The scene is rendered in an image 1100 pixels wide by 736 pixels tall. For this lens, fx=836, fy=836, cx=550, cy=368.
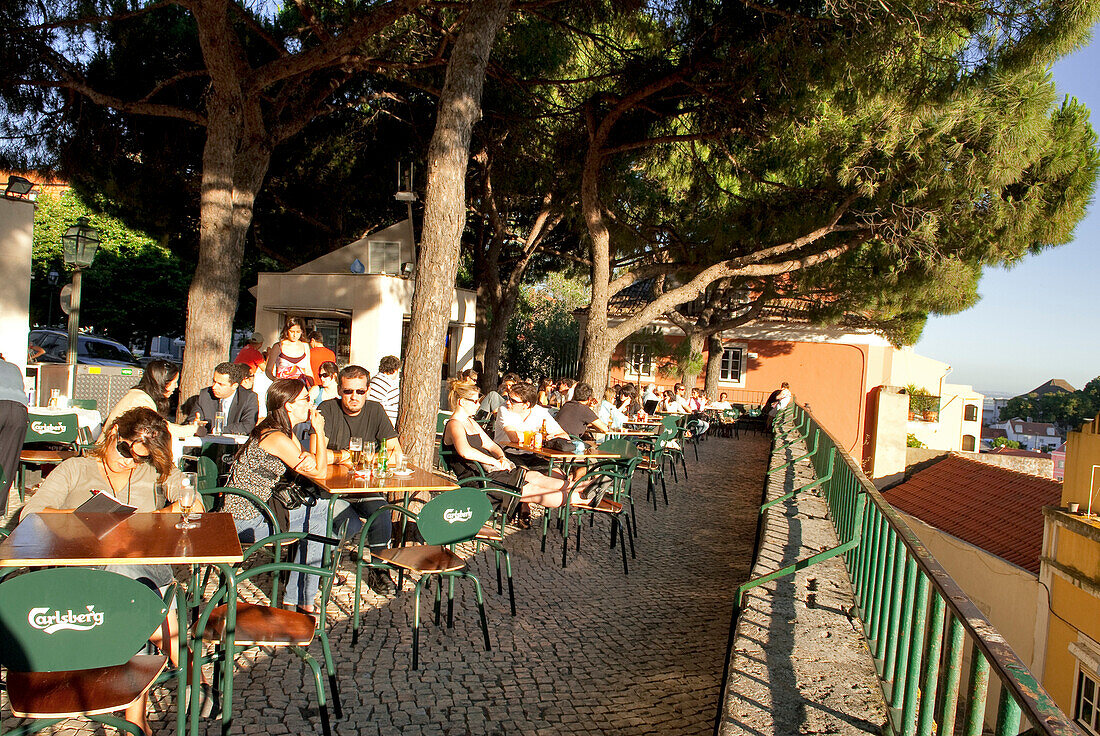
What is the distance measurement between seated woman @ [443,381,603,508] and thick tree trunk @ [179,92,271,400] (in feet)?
12.8

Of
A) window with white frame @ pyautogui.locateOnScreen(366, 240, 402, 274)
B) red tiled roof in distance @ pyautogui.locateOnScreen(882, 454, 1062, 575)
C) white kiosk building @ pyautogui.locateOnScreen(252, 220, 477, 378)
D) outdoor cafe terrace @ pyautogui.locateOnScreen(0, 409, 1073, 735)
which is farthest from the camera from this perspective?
red tiled roof in distance @ pyautogui.locateOnScreen(882, 454, 1062, 575)

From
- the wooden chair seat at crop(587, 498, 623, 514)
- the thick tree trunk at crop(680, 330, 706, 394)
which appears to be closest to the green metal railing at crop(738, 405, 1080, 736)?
the wooden chair seat at crop(587, 498, 623, 514)

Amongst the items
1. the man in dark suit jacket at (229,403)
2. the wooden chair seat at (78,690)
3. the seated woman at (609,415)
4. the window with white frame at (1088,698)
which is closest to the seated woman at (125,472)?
the wooden chair seat at (78,690)

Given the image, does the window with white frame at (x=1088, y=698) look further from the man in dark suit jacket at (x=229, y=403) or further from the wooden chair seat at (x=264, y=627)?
the wooden chair seat at (x=264, y=627)

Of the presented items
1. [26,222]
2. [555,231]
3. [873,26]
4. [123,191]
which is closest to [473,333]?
[555,231]

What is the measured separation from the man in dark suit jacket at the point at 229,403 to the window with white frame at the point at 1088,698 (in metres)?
11.2

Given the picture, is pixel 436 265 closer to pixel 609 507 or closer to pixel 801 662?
pixel 609 507

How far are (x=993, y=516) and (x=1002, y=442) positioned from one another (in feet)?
93.8

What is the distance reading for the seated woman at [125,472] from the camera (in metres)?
3.67

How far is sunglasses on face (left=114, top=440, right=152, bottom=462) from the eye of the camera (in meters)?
3.75

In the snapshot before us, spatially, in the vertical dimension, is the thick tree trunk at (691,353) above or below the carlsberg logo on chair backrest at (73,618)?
above

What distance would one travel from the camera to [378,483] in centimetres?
472

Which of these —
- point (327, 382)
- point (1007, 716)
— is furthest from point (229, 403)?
point (1007, 716)

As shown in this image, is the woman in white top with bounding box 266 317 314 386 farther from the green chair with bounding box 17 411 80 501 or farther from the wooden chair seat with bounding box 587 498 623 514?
the wooden chair seat with bounding box 587 498 623 514
